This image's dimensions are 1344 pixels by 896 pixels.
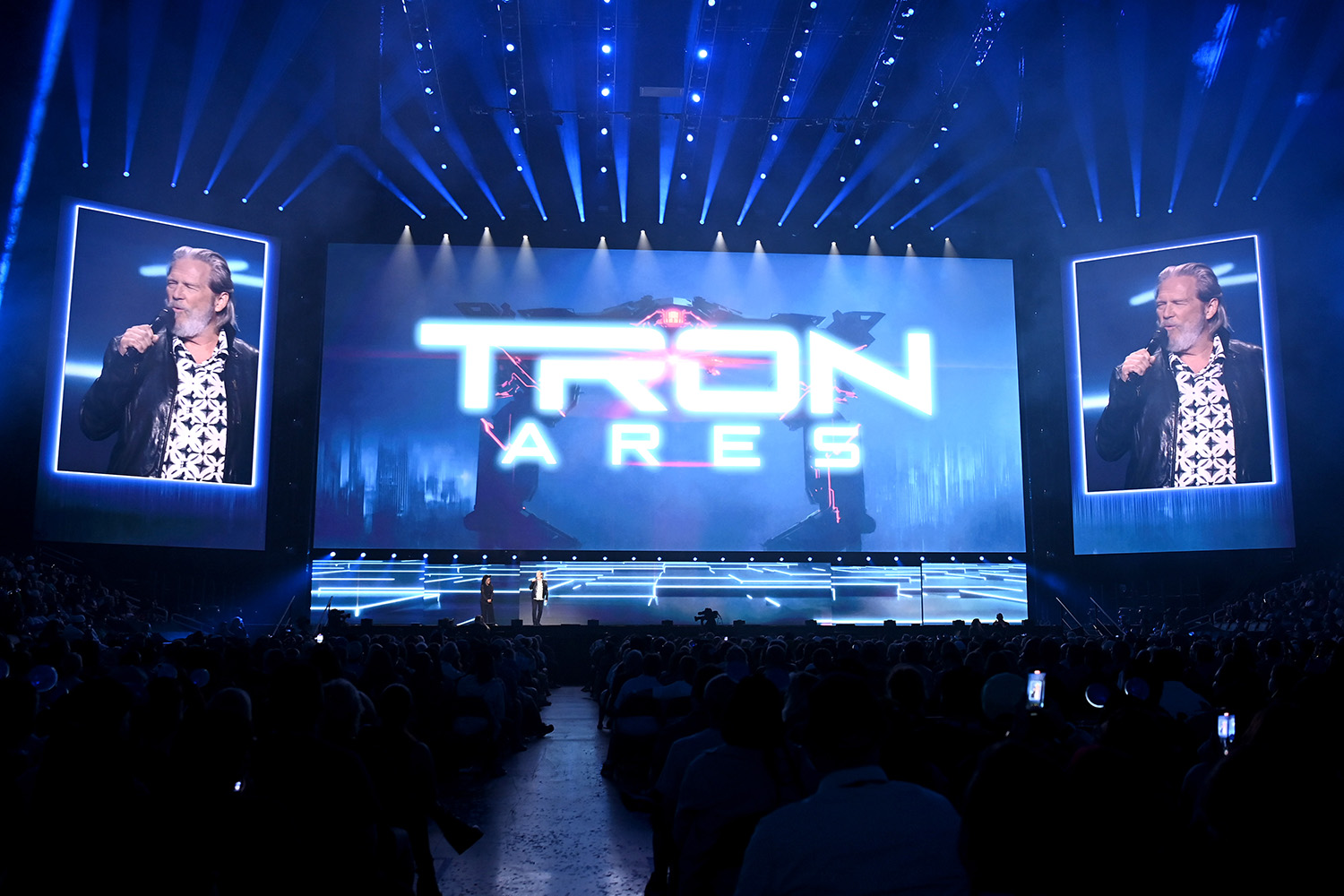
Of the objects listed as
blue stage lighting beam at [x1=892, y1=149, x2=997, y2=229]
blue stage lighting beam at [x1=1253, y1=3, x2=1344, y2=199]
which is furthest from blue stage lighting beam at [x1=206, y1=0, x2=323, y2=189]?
blue stage lighting beam at [x1=1253, y1=3, x2=1344, y2=199]

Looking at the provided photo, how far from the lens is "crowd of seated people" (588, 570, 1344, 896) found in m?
1.65

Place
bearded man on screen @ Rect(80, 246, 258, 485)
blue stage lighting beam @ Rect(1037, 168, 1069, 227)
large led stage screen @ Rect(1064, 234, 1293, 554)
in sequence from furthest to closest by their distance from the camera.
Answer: blue stage lighting beam @ Rect(1037, 168, 1069, 227)
large led stage screen @ Rect(1064, 234, 1293, 554)
bearded man on screen @ Rect(80, 246, 258, 485)

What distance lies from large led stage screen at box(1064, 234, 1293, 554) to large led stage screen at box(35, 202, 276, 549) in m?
14.2

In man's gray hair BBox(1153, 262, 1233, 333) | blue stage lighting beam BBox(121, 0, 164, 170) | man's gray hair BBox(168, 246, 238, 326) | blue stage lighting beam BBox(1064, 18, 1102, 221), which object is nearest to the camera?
blue stage lighting beam BBox(121, 0, 164, 170)

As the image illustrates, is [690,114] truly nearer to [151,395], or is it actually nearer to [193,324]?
[193,324]

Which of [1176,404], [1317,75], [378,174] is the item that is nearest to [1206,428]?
[1176,404]

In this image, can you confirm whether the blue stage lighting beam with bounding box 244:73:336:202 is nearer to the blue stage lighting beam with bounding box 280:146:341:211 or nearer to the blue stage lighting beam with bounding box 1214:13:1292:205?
the blue stage lighting beam with bounding box 280:146:341:211

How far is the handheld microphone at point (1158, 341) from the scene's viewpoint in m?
16.5

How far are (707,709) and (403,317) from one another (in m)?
14.2

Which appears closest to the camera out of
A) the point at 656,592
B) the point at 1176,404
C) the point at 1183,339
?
the point at 656,592

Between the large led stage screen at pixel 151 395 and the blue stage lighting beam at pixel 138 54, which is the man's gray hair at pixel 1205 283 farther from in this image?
the blue stage lighting beam at pixel 138 54

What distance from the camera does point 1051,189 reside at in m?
16.8

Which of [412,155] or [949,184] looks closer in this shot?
[412,155]

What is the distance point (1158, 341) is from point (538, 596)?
11302mm
